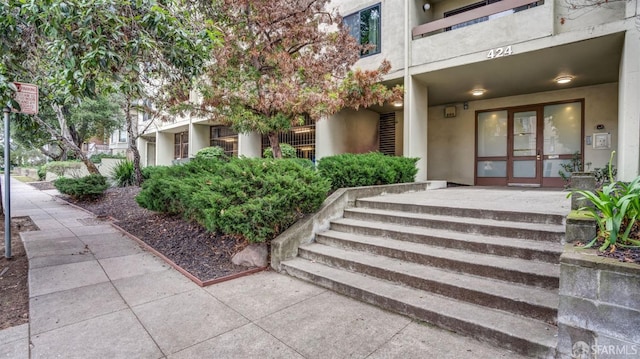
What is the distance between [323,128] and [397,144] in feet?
10.3

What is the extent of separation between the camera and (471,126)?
10102 mm

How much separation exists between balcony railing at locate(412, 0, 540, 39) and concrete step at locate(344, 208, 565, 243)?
5.38 meters

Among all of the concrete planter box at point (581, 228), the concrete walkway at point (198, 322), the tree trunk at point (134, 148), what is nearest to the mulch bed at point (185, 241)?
the concrete walkway at point (198, 322)

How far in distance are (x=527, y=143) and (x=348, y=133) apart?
5.39 metres

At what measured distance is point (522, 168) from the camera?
917 cm

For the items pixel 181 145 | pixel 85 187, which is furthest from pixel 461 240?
pixel 181 145

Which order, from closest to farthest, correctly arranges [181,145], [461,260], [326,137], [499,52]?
[461,260]
[499,52]
[326,137]
[181,145]

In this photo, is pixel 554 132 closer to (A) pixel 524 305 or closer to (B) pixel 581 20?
(B) pixel 581 20

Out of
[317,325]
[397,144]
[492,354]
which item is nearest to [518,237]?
[492,354]

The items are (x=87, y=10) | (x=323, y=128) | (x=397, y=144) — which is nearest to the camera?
(x=87, y=10)

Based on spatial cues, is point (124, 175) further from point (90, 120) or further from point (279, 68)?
point (90, 120)

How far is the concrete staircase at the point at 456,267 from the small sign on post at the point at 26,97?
4.06 meters

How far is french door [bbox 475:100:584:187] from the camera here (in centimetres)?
855

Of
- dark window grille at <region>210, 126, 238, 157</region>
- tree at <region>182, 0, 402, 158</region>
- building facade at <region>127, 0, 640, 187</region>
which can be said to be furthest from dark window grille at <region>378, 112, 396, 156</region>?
dark window grille at <region>210, 126, 238, 157</region>
